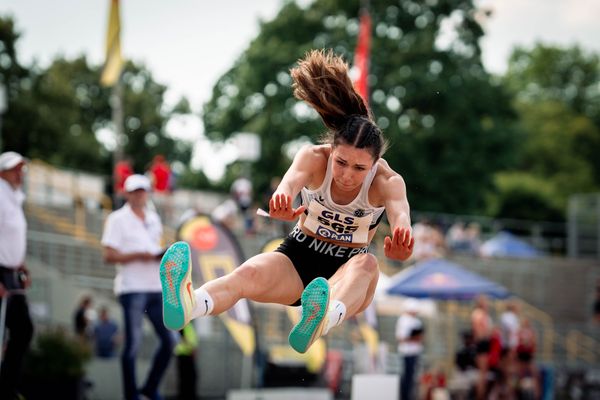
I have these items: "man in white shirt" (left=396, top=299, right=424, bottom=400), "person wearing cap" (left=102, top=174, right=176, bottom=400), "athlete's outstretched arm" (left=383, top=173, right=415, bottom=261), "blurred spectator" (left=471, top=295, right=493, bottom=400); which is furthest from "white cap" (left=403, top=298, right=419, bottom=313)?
"athlete's outstretched arm" (left=383, top=173, right=415, bottom=261)

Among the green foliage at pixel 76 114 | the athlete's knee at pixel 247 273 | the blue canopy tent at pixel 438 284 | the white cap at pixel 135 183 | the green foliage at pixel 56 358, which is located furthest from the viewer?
the green foliage at pixel 76 114

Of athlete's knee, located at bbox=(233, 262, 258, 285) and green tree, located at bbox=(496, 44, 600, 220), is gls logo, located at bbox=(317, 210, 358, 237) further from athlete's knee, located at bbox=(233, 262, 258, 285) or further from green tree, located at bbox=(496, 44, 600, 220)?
green tree, located at bbox=(496, 44, 600, 220)

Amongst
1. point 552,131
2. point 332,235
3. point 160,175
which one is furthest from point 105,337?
point 552,131

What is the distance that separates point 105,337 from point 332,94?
32.6 feet

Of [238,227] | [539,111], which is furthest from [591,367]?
[539,111]

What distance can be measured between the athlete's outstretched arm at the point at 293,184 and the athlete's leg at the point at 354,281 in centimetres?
64

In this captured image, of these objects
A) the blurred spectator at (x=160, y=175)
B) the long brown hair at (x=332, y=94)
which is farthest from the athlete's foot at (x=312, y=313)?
the blurred spectator at (x=160, y=175)

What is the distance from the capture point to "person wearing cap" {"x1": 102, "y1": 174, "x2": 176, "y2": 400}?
8.96m

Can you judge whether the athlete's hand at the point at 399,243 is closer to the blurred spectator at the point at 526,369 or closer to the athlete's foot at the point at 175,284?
the athlete's foot at the point at 175,284

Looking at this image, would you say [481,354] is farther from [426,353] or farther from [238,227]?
[238,227]

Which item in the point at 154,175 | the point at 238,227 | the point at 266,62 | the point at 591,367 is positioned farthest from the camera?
the point at 266,62

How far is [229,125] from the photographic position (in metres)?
38.4

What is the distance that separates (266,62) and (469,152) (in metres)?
8.31

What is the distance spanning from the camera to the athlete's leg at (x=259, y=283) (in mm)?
6195
